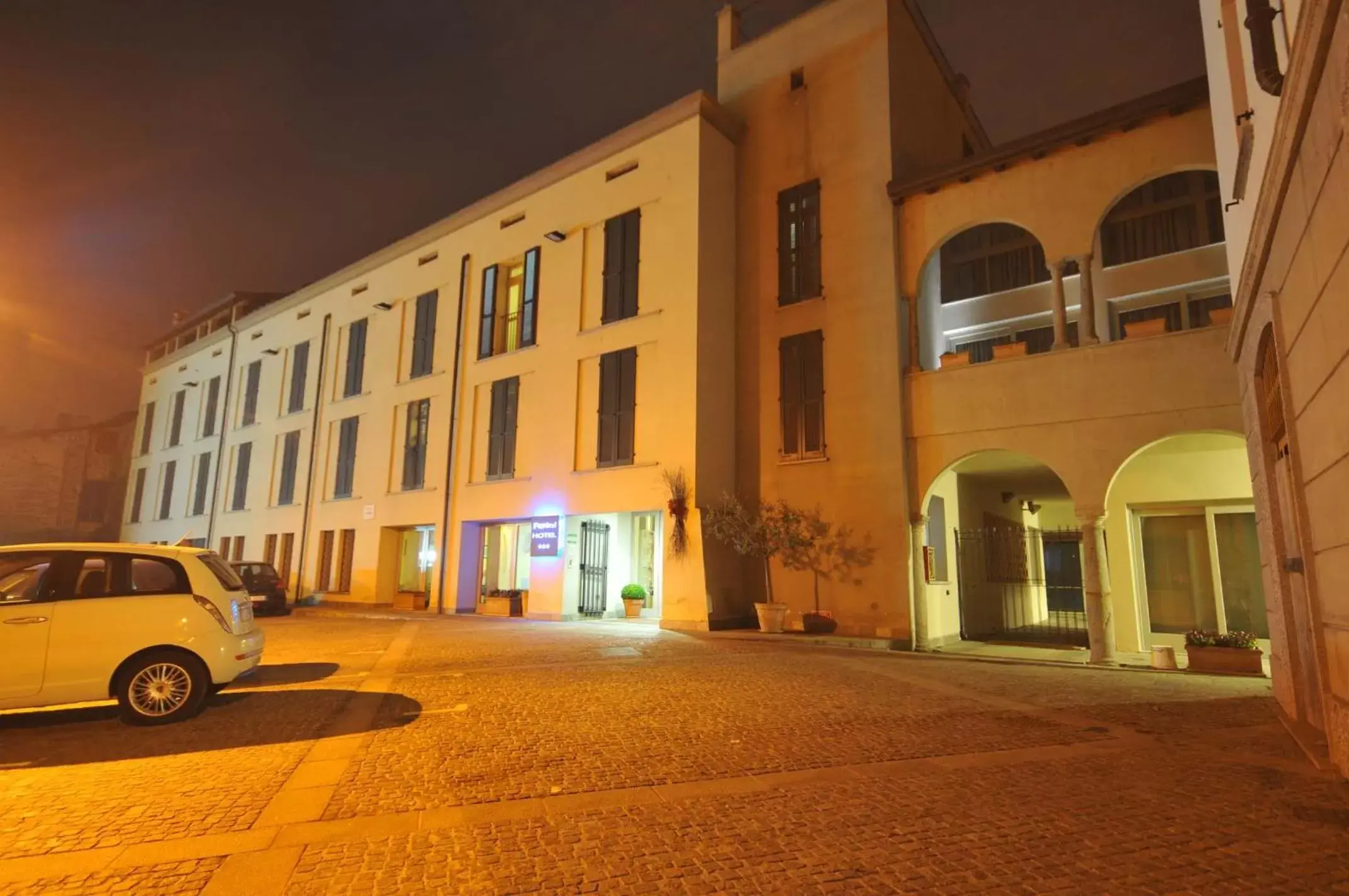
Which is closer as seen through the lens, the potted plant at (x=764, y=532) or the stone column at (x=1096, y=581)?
the stone column at (x=1096, y=581)

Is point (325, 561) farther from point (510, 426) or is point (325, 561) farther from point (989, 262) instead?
point (989, 262)

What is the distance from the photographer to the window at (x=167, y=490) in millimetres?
34719

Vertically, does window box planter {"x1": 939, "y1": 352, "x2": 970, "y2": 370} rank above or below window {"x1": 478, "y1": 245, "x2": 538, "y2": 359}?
below

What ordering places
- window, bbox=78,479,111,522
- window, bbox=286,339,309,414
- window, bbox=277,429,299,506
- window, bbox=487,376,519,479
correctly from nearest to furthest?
1. window, bbox=487,376,519,479
2. window, bbox=277,429,299,506
3. window, bbox=286,339,309,414
4. window, bbox=78,479,111,522

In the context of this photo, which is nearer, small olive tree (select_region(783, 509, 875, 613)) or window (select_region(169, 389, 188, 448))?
small olive tree (select_region(783, 509, 875, 613))

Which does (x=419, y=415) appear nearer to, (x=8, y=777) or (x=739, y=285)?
(x=739, y=285)

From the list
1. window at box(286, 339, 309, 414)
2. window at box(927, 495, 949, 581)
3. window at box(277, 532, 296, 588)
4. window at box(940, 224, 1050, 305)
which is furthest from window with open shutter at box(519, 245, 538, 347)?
window at box(277, 532, 296, 588)

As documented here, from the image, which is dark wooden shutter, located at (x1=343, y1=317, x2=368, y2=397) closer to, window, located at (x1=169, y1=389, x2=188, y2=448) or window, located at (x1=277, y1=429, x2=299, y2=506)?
window, located at (x1=277, y1=429, x2=299, y2=506)

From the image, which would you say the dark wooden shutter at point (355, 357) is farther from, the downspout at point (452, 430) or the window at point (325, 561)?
the downspout at point (452, 430)

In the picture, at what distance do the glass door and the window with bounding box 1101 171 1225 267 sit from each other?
5.81 metres

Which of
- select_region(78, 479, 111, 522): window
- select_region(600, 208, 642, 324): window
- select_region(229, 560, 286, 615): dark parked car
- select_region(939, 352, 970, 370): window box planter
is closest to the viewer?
select_region(939, 352, 970, 370): window box planter

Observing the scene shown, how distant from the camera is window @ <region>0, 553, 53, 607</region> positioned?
20.2 feet

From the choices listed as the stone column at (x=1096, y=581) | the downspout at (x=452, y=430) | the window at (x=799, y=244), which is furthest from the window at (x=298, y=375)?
the stone column at (x=1096, y=581)

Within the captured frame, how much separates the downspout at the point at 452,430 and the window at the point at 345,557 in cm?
467
